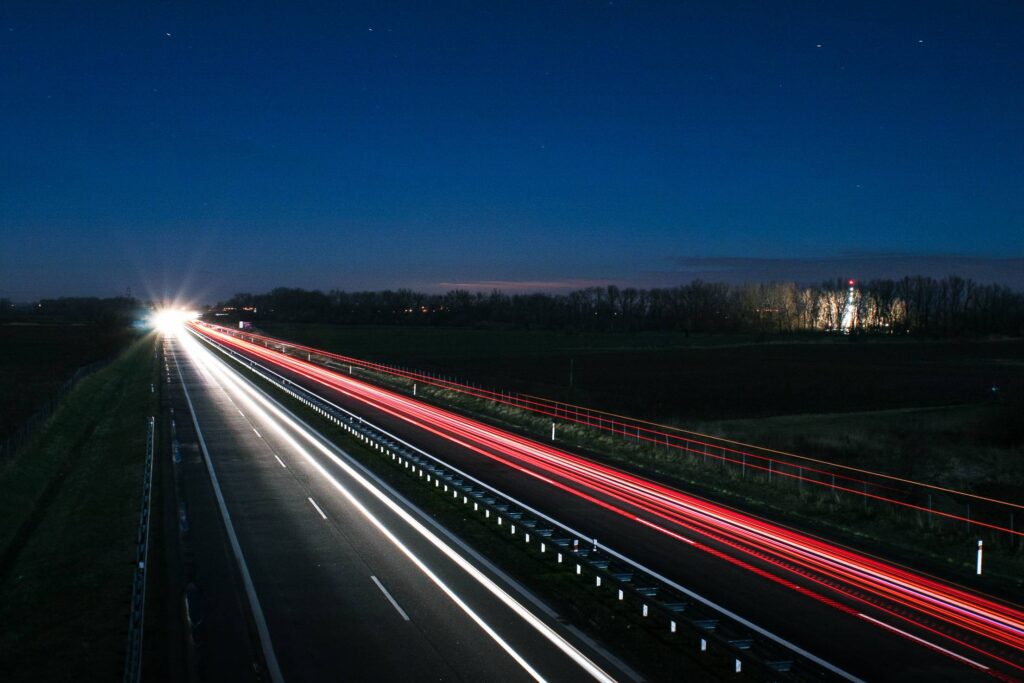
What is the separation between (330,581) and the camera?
53.8ft

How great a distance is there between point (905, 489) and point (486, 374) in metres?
52.7

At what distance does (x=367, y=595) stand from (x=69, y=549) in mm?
9159

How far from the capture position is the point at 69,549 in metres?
19.7

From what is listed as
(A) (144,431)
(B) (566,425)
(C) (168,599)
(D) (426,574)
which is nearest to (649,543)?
(D) (426,574)

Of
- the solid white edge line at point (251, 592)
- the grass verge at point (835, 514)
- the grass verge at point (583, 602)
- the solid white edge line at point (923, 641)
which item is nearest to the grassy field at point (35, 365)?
the solid white edge line at point (251, 592)

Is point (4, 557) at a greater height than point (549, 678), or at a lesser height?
lesser

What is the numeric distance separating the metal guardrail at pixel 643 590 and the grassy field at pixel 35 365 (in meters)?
25.7

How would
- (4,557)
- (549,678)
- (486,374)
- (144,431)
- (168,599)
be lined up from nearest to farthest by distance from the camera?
1. (549,678)
2. (168,599)
3. (4,557)
4. (144,431)
5. (486,374)

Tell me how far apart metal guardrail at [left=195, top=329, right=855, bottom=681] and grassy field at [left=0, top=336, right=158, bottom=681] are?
881 centimetres

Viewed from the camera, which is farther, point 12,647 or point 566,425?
point 566,425

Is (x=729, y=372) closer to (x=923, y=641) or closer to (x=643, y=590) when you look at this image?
(x=643, y=590)

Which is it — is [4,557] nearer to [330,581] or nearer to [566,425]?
[330,581]

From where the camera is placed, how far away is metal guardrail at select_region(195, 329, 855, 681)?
11953mm

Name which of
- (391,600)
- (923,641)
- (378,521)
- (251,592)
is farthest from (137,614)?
(923,641)
